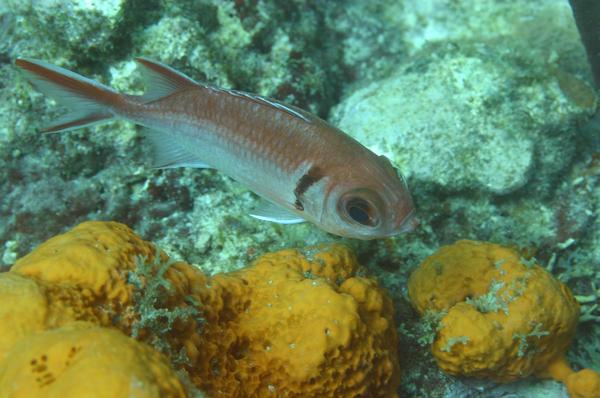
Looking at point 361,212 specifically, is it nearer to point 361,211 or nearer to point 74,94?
point 361,211

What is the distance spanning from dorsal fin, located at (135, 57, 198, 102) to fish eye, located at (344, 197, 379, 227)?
4.33 ft

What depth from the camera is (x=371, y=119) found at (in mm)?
4363

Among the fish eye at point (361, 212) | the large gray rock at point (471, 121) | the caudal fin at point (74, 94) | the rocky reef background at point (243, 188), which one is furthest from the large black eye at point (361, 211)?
the caudal fin at point (74, 94)

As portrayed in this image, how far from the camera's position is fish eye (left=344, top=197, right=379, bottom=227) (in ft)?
8.16

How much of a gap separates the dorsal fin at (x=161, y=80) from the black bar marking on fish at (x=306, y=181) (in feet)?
3.25

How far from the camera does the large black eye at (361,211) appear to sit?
8.17 feet

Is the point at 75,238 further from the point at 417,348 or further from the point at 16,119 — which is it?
the point at 417,348

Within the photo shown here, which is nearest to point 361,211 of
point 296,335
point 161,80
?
point 296,335

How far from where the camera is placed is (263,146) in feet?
8.86

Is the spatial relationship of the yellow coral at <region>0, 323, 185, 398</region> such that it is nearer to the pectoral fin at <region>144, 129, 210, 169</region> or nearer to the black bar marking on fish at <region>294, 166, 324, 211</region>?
the black bar marking on fish at <region>294, 166, 324, 211</region>

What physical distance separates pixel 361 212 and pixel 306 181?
381mm

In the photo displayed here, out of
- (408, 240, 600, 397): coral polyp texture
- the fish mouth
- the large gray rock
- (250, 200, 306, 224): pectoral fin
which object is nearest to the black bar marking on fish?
(250, 200, 306, 224): pectoral fin

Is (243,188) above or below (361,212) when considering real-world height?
below

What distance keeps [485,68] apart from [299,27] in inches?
81.8
